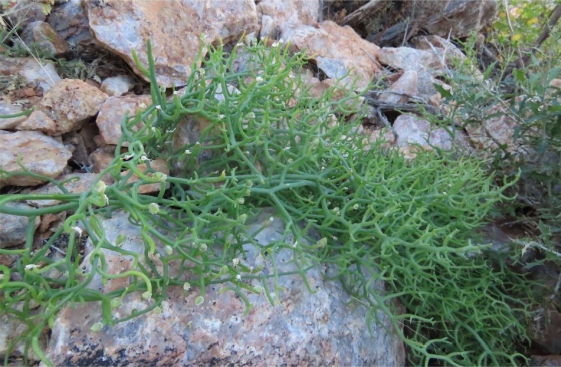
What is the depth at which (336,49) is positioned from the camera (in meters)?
2.17

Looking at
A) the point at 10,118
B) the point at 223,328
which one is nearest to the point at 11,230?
the point at 10,118

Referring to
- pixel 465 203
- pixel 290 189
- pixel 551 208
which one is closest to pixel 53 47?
pixel 290 189

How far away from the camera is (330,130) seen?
117 cm

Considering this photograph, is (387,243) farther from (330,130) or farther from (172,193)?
(172,193)

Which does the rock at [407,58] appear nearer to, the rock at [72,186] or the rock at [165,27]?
the rock at [165,27]

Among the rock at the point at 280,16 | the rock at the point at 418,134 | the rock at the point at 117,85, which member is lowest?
the rock at the point at 418,134

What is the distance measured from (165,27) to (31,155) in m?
0.70

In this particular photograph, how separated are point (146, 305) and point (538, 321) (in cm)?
115

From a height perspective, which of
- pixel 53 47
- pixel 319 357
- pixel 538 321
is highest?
pixel 53 47

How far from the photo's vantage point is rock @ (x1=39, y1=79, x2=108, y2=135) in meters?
1.32

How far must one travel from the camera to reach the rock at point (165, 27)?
1.54 m

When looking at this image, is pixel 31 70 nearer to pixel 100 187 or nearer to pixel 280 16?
pixel 100 187

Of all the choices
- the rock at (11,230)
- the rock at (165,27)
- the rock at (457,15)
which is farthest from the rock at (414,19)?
the rock at (11,230)

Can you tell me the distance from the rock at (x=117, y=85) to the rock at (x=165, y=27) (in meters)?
0.05
